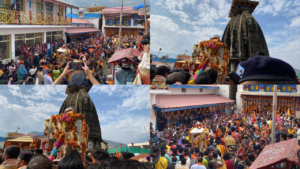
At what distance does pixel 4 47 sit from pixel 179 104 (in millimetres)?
2332

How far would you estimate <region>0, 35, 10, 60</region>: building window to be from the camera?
263cm

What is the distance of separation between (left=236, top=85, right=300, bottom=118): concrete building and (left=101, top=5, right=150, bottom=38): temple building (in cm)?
150

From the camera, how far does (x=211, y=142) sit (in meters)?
3.35

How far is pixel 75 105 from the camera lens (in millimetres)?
3568

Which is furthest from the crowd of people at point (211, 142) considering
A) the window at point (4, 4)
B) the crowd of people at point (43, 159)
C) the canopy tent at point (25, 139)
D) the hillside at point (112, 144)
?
the window at point (4, 4)

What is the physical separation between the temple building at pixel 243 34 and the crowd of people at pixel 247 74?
0.08 meters

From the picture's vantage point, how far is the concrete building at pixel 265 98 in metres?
2.87

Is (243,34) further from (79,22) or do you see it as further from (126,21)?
(79,22)

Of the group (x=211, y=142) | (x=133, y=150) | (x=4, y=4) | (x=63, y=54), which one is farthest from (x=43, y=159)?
(x=211, y=142)

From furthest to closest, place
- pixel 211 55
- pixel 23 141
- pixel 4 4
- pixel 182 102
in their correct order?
pixel 23 141 → pixel 182 102 → pixel 4 4 → pixel 211 55

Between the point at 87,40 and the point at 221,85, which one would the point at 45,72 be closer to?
the point at 87,40

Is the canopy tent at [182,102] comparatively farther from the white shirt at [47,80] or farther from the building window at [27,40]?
the building window at [27,40]

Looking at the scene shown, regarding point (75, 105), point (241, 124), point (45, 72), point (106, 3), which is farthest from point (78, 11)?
point (241, 124)

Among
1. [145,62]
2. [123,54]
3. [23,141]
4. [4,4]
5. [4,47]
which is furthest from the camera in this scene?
[23,141]
